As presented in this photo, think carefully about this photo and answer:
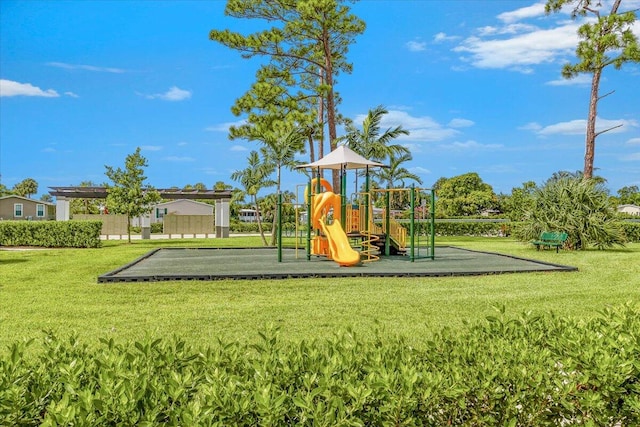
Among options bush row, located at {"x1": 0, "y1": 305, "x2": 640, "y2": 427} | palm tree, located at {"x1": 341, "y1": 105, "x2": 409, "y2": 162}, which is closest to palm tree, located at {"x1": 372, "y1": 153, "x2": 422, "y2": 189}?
palm tree, located at {"x1": 341, "y1": 105, "x2": 409, "y2": 162}

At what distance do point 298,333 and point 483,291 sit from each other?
4302 mm

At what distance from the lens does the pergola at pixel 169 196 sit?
29234mm

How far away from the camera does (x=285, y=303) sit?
763cm

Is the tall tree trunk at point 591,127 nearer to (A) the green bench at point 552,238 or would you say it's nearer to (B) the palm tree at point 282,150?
(A) the green bench at point 552,238

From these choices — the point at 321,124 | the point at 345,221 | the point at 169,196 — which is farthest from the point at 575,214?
the point at 169,196

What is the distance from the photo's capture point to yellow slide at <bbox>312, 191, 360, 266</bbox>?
12.6 meters

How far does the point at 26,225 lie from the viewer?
75.3ft

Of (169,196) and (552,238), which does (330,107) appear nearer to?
(552,238)

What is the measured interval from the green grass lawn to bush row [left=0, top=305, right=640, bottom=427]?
221cm

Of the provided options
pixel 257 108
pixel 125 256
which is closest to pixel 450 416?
pixel 125 256

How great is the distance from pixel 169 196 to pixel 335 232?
19990 millimetres

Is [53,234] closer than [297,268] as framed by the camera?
No

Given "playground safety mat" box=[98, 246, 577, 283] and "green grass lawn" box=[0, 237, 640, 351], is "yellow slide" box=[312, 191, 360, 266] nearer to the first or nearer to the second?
"playground safety mat" box=[98, 246, 577, 283]

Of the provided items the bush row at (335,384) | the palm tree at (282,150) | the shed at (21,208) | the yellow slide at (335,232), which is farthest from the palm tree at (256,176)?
the shed at (21,208)
